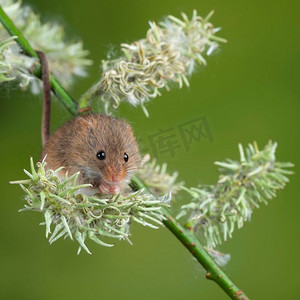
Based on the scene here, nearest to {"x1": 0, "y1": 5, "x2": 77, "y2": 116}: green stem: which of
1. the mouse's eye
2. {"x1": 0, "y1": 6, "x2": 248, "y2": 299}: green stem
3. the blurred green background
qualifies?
{"x1": 0, "y1": 6, "x2": 248, "y2": 299}: green stem

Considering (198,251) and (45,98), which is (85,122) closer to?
(45,98)

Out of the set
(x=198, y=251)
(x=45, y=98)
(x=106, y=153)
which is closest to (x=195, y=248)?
(x=198, y=251)

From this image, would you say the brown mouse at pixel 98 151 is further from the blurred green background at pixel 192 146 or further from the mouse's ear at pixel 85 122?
the blurred green background at pixel 192 146

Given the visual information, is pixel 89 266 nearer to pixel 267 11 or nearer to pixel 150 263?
pixel 150 263

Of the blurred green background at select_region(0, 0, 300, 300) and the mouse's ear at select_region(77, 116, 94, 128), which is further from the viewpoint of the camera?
the blurred green background at select_region(0, 0, 300, 300)

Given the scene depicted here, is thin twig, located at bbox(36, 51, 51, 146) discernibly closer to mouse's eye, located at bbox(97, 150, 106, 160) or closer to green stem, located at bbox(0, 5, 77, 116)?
green stem, located at bbox(0, 5, 77, 116)

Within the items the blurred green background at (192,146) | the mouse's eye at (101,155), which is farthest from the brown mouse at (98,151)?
the blurred green background at (192,146)

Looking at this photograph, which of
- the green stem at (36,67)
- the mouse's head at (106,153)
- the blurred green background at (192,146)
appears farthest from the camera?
the blurred green background at (192,146)

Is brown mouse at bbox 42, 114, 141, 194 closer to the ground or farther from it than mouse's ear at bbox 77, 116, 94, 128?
closer to the ground
